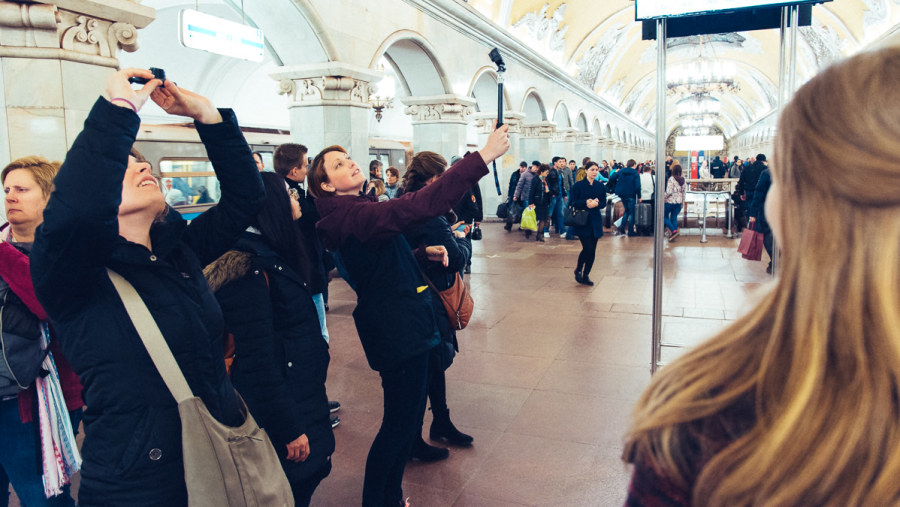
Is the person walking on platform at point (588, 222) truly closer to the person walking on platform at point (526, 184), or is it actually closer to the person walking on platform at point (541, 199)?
the person walking on platform at point (541, 199)

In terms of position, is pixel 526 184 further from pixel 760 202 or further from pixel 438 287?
pixel 438 287

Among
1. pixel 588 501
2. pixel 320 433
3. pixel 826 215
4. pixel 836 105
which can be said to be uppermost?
pixel 836 105

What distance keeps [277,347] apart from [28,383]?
821 millimetres

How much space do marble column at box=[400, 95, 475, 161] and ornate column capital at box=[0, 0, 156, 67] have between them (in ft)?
23.5

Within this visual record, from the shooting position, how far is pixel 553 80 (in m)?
20.0

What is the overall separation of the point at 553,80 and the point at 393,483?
18909 millimetres

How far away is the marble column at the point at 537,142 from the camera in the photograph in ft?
61.3

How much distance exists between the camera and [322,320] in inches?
148

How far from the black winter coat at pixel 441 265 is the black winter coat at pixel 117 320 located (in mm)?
1553

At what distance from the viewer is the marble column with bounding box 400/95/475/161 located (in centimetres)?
1229

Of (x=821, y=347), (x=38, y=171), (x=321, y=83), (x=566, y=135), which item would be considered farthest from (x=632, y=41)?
(x=821, y=347)

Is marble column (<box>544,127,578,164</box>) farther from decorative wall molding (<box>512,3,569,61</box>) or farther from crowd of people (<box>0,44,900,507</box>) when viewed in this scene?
crowd of people (<box>0,44,900,507</box>)

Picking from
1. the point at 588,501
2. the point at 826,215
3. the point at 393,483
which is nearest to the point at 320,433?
the point at 393,483

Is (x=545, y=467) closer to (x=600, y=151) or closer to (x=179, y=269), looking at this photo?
(x=179, y=269)
